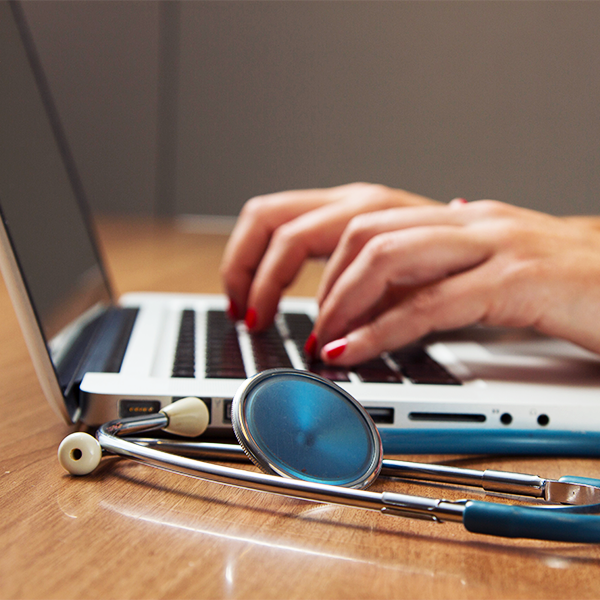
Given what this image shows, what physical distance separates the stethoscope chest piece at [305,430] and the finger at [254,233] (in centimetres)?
40

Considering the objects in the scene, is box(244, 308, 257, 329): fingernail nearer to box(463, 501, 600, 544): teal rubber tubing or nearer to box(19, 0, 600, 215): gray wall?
box(463, 501, 600, 544): teal rubber tubing

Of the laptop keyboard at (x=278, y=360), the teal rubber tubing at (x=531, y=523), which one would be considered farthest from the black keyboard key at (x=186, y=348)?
the teal rubber tubing at (x=531, y=523)

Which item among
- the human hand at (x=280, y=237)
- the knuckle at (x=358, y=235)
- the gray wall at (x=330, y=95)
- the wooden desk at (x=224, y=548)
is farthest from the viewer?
the gray wall at (x=330, y=95)

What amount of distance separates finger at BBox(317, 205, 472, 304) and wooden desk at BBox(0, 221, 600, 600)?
275mm

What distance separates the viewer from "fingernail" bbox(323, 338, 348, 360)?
1.61 ft

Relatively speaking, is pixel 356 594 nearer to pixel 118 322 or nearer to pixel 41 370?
pixel 41 370

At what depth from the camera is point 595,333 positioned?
0.51 metres

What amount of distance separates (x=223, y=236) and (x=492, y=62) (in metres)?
1.21

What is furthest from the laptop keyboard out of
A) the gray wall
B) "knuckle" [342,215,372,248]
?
the gray wall

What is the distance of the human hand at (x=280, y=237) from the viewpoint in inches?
26.0

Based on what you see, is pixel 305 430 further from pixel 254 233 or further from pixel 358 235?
pixel 254 233

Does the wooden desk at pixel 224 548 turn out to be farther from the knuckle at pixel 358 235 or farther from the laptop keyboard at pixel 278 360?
the knuckle at pixel 358 235

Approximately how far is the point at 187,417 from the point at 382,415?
0.12 metres

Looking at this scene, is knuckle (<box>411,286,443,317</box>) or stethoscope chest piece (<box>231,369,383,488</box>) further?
knuckle (<box>411,286,443,317</box>)
